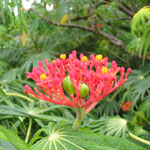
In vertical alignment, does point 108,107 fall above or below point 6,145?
below

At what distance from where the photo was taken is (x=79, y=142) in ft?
2.16

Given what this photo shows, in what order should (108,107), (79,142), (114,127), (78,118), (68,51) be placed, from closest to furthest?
(79,142)
(78,118)
(114,127)
(108,107)
(68,51)

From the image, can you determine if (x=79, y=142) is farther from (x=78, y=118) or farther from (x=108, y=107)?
(x=108, y=107)

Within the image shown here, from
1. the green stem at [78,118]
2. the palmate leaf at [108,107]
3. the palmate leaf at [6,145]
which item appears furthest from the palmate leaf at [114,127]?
the palmate leaf at [108,107]

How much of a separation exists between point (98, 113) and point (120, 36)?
3.66ft

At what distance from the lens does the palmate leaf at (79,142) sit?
0.64m

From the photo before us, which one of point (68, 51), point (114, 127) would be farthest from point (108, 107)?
point (114, 127)

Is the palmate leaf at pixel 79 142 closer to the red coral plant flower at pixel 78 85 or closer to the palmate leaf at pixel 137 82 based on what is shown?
the red coral plant flower at pixel 78 85

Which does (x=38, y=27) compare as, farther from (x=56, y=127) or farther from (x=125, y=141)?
Result: (x=125, y=141)

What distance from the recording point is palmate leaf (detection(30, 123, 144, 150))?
0.64 m

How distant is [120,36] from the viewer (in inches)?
111

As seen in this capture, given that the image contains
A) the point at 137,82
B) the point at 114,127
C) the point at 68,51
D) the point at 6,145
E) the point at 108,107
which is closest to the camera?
the point at 6,145

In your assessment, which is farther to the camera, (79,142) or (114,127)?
(114,127)

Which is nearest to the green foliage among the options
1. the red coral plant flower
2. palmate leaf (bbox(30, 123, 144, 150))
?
palmate leaf (bbox(30, 123, 144, 150))
